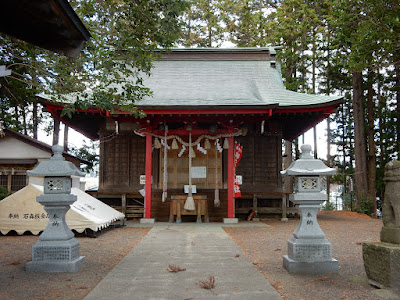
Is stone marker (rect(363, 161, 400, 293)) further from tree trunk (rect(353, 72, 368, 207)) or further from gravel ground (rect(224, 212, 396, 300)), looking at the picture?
tree trunk (rect(353, 72, 368, 207))

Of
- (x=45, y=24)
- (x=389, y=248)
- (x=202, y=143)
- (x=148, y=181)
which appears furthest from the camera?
(x=202, y=143)

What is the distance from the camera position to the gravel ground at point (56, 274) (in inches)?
155

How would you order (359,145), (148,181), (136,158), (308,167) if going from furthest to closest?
1. (359,145)
2. (136,158)
3. (148,181)
4. (308,167)

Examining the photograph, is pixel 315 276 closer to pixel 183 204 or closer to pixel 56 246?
pixel 56 246

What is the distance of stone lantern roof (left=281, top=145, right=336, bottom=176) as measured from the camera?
5.05 metres

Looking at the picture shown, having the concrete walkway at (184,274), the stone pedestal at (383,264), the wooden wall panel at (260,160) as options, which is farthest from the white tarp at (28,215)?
the wooden wall panel at (260,160)

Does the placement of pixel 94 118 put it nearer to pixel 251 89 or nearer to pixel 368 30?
pixel 251 89

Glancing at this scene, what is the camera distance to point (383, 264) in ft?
13.0

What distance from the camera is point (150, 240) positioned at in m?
7.54

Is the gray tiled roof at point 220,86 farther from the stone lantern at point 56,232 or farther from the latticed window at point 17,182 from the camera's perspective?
the latticed window at point 17,182

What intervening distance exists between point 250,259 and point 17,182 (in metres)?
11.8

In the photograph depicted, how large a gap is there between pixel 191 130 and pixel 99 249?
5176 mm

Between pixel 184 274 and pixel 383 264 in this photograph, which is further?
pixel 184 274

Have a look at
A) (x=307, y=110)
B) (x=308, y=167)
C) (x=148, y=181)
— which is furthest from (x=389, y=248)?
(x=148, y=181)
